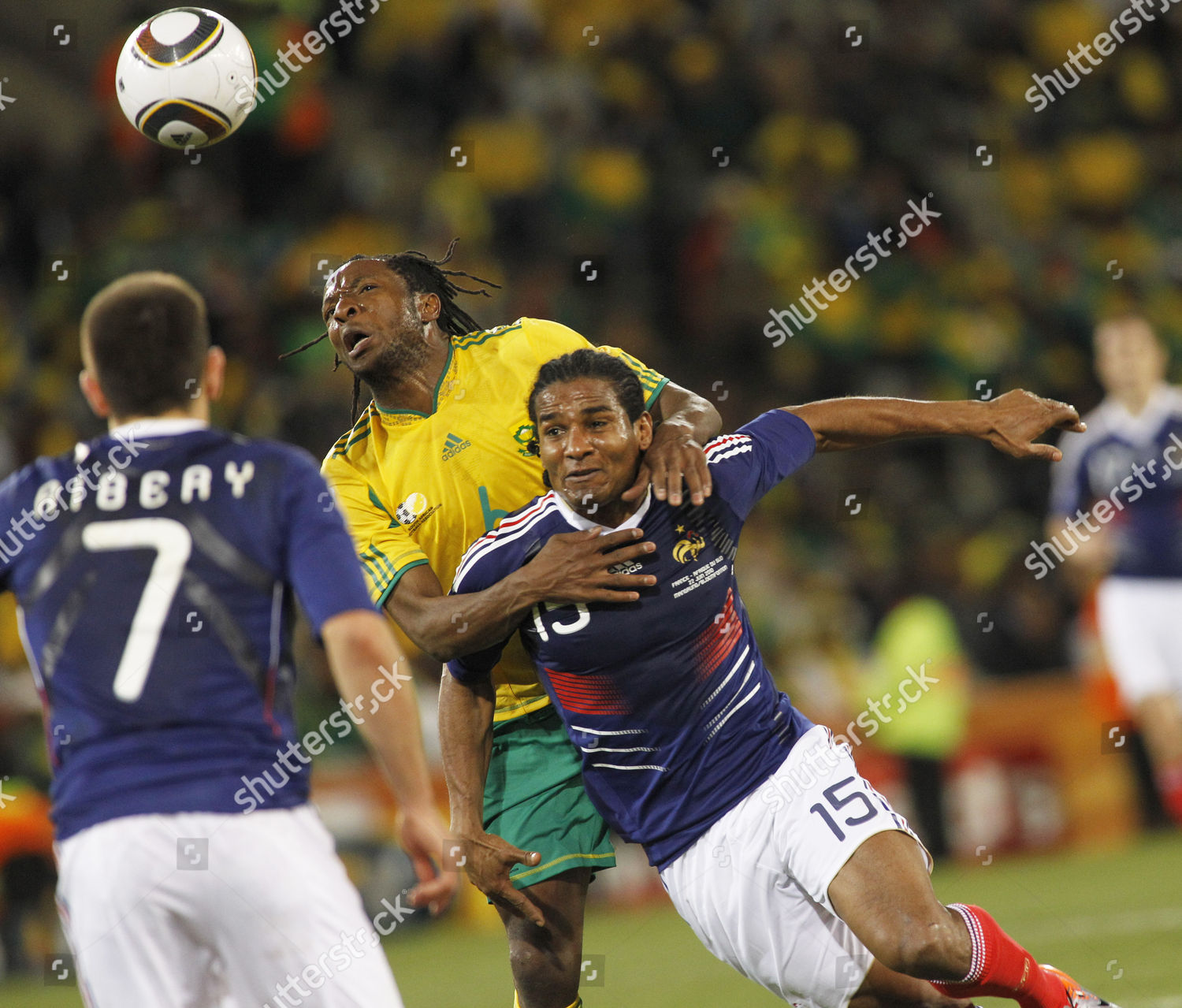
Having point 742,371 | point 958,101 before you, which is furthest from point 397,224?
point 958,101

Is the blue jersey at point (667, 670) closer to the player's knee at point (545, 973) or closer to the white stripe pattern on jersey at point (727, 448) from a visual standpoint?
the white stripe pattern on jersey at point (727, 448)

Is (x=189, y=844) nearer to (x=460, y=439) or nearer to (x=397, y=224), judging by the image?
(x=460, y=439)

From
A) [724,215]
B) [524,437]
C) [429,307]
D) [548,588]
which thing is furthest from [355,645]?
[724,215]

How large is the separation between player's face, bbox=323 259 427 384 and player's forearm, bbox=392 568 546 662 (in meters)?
0.86

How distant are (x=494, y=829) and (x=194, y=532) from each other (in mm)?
2226

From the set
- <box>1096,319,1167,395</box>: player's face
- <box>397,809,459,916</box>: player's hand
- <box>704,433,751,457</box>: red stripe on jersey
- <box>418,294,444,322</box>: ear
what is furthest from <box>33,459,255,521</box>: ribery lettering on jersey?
<box>1096,319,1167,395</box>: player's face

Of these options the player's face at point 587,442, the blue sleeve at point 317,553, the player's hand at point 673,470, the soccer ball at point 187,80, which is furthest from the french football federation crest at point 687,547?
the soccer ball at point 187,80

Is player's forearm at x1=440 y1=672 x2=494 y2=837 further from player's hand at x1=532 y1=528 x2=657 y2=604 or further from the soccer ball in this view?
the soccer ball

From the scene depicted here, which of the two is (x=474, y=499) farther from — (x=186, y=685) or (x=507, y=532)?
(x=186, y=685)

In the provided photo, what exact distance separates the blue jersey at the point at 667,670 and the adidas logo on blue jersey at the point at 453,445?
487 millimetres

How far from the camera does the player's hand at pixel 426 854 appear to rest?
3.09 m

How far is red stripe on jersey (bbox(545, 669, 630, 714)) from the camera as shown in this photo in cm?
438

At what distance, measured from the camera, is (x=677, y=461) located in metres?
4.32

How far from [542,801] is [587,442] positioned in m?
1.33
